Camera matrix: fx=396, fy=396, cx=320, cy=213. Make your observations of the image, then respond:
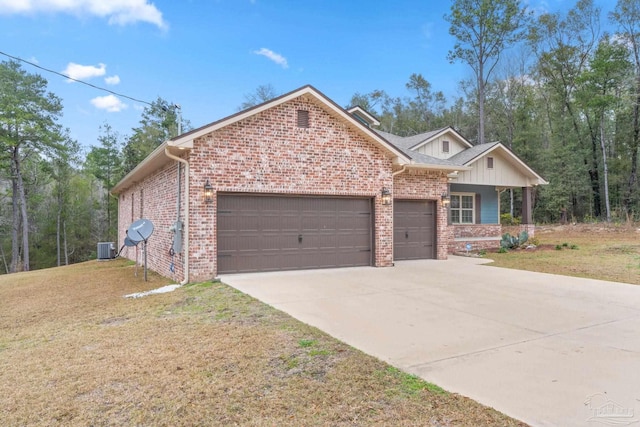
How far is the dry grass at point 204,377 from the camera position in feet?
9.69

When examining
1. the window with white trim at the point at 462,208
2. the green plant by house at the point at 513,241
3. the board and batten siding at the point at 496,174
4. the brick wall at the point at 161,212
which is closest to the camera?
the brick wall at the point at 161,212

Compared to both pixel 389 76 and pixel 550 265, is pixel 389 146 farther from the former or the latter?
pixel 389 76

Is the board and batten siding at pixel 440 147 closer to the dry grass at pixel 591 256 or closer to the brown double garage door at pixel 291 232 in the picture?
the dry grass at pixel 591 256

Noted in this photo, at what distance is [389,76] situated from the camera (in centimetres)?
3944

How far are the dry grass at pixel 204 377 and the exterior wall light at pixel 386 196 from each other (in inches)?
228

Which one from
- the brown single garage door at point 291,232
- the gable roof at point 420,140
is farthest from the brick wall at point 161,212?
the gable roof at point 420,140

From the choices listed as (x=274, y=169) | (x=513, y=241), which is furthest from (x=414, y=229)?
(x=513, y=241)

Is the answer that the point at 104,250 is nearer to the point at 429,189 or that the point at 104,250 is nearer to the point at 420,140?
the point at 429,189

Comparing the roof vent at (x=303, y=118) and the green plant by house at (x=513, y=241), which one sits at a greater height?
the roof vent at (x=303, y=118)

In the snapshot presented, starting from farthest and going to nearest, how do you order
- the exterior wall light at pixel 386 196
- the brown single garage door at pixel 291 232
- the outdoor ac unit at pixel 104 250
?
the outdoor ac unit at pixel 104 250, the exterior wall light at pixel 386 196, the brown single garage door at pixel 291 232

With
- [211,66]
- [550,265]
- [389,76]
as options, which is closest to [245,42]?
[211,66]

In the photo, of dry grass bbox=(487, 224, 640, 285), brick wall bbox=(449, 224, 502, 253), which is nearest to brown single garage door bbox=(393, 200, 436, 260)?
dry grass bbox=(487, 224, 640, 285)

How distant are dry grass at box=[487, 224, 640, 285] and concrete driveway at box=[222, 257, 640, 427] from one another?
1.89 m

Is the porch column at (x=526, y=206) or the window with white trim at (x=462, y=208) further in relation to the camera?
the window with white trim at (x=462, y=208)
